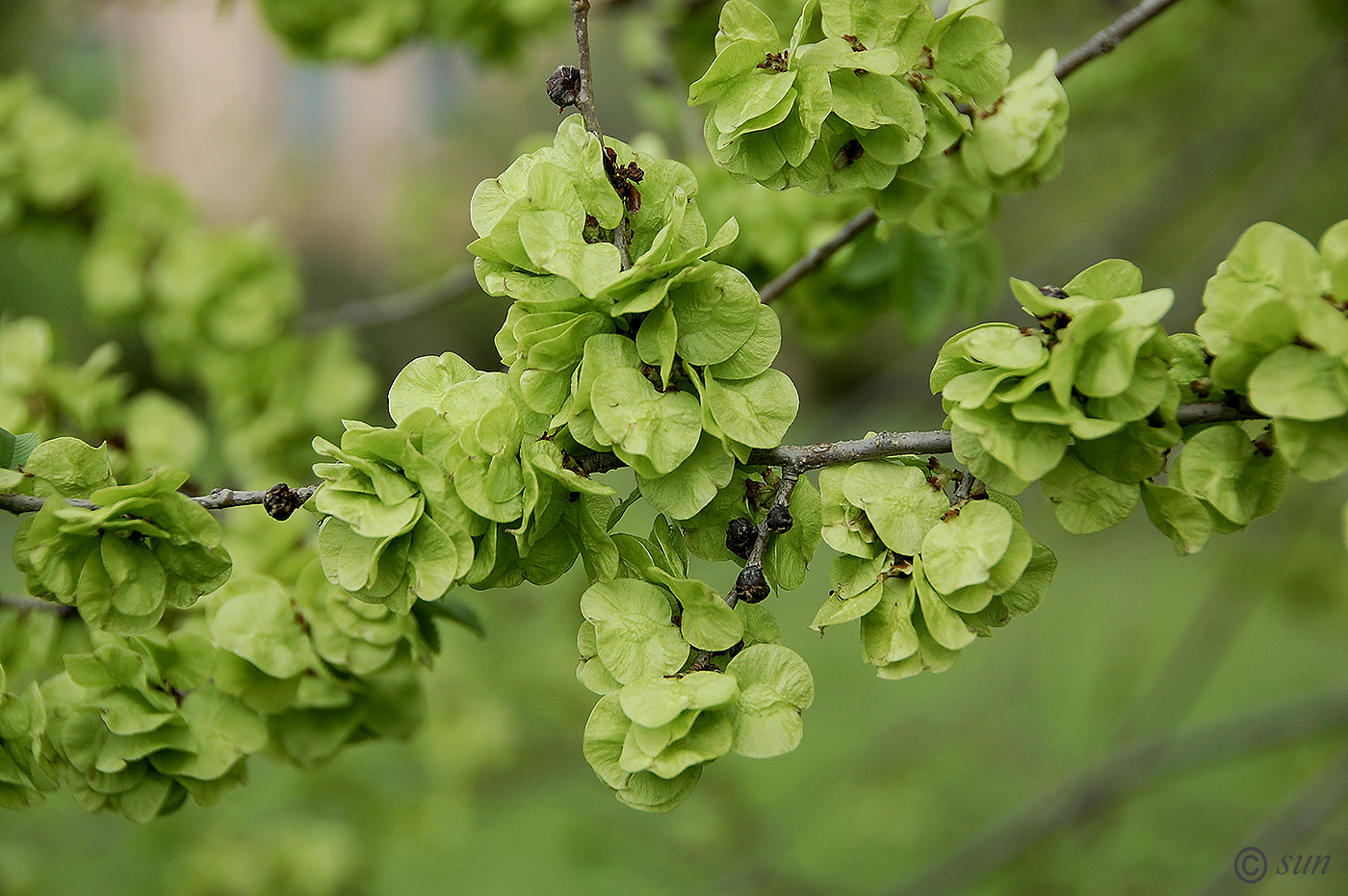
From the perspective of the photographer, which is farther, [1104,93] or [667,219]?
[1104,93]

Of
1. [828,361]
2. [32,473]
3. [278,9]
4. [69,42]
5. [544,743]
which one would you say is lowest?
[828,361]

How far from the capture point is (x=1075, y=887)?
357 centimetres

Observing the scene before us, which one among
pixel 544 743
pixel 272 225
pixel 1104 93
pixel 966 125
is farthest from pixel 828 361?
pixel 966 125

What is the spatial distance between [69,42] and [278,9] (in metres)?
8.50

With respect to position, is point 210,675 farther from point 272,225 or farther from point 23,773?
point 272,225

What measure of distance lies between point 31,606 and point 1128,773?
244 centimetres

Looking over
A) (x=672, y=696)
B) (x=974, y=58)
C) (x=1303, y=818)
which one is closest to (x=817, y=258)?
(x=974, y=58)

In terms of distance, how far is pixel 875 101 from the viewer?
3.18 feet

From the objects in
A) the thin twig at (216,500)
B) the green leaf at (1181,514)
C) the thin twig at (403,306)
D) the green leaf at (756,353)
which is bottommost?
the thin twig at (403,306)

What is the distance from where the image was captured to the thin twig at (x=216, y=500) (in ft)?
3.19

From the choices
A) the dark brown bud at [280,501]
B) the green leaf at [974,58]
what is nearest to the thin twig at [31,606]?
the dark brown bud at [280,501]

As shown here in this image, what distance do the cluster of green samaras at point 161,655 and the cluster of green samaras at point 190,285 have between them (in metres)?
1.08

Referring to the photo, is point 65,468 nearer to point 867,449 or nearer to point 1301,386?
point 867,449

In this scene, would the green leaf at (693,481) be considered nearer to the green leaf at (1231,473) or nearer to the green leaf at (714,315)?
the green leaf at (714,315)
